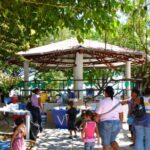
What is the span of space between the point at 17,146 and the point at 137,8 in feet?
10.9

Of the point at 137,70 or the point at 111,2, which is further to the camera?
the point at 137,70

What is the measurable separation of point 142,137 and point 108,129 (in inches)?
30.2

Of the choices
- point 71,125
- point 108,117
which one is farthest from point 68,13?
point 71,125

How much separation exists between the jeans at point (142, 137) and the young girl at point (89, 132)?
88 cm

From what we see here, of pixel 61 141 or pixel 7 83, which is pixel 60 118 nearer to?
pixel 61 141

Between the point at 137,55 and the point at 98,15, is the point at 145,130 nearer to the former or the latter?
the point at 98,15

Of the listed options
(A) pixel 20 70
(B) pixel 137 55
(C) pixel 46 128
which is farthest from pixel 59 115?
(A) pixel 20 70

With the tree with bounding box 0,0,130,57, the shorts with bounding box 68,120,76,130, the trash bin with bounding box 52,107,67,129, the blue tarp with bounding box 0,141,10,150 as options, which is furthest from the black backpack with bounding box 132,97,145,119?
the trash bin with bounding box 52,107,67,129

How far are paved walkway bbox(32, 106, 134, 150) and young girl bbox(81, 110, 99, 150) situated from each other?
2013 millimetres

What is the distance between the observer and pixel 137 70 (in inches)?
1494

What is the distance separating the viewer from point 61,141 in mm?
12906

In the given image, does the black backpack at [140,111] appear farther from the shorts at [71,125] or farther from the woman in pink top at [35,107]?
the woman in pink top at [35,107]

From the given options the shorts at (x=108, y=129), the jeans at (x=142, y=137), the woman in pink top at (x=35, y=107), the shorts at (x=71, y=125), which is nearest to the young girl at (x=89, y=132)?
the shorts at (x=108, y=129)

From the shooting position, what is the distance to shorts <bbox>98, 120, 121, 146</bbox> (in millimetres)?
8984
